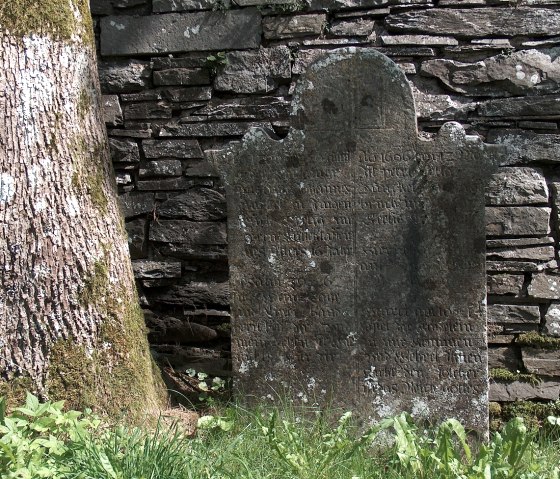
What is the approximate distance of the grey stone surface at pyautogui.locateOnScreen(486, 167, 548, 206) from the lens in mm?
4070

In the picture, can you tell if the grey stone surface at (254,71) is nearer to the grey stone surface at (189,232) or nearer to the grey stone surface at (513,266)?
the grey stone surface at (189,232)

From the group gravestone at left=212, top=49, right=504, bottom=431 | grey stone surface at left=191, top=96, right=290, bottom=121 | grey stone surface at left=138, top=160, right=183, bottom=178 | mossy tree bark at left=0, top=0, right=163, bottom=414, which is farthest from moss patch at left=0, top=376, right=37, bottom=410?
grey stone surface at left=191, top=96, right=290, bottom=121

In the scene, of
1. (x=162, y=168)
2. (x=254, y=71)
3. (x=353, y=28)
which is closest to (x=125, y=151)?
(x=162, y=168)

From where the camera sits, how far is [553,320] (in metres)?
4.05

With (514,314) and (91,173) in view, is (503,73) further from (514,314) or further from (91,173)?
(91,173)

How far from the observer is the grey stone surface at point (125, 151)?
4.34 m

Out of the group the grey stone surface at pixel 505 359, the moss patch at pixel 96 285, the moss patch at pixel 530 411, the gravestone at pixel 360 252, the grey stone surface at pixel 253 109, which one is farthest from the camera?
the grey stone surface at pixel 253 109

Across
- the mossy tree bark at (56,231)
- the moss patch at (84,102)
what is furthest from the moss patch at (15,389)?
the moss patch at (84,102)

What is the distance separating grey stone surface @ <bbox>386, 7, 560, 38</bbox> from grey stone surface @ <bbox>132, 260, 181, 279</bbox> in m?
1.99

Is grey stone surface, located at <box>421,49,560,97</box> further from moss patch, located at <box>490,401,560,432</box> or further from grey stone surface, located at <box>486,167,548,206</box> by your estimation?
moss patch, located at <box>490,401,560,432</box>

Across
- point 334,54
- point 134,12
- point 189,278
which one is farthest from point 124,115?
point 334,54

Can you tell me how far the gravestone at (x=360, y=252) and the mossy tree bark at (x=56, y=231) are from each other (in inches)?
24.2

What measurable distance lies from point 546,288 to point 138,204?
2.55m

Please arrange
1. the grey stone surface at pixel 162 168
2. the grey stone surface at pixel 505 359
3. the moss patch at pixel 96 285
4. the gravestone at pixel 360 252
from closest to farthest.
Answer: the moss patch at pixel 96 285 < the gravestone at pixel 360 252 < the grey stone surface at pixel 505 359 < the grey stone surface at pixel 162 168
